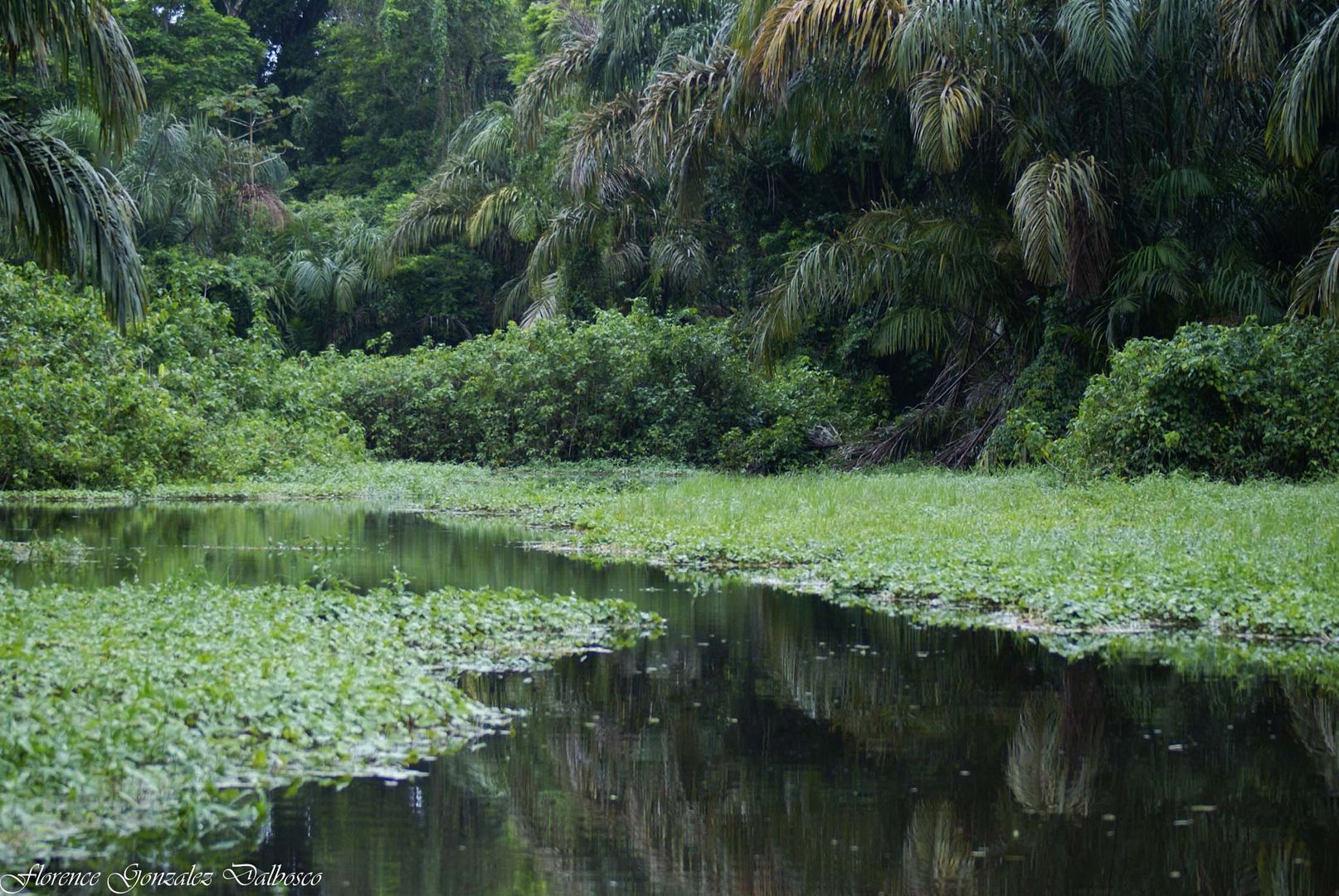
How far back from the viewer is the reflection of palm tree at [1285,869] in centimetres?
376

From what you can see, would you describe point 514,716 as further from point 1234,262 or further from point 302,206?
point 302,206

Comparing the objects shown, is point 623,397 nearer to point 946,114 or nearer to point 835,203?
point 835,203

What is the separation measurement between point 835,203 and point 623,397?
500 cm

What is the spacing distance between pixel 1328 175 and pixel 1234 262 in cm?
164

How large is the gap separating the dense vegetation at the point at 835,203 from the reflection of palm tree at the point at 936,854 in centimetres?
632

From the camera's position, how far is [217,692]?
4.85 meters

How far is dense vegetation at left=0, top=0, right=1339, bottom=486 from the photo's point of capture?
13.9 metres

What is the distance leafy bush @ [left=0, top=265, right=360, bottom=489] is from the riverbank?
3.62 ft

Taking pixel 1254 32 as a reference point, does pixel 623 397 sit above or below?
below

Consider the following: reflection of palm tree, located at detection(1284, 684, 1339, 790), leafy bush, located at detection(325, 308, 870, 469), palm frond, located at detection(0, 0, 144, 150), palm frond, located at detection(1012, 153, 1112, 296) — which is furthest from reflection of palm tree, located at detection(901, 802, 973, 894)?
leafy bush, located at detection(325, 308, 870, 469)

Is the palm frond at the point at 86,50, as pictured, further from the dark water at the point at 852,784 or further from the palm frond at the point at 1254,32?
the palm frond at the point at 1254,32

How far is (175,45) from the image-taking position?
115 feet

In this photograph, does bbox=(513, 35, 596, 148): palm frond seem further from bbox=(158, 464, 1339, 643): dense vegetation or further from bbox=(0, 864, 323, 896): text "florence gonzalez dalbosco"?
bbox=(0, 864, 323, 896): text "florence gonzalez dalbosco"

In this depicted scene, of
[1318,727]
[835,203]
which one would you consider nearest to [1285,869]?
[1318,727]
